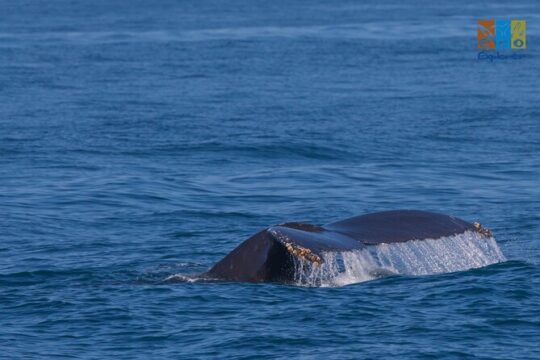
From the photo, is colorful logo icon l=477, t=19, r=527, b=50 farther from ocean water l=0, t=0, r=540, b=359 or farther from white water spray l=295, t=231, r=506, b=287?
white water spray l=295, t=231, r=506, b=287

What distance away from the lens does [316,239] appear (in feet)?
29.6

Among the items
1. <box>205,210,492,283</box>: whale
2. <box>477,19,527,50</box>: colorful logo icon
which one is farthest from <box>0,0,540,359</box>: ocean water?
<box>477,19,527,50</box>: colorful logo icon

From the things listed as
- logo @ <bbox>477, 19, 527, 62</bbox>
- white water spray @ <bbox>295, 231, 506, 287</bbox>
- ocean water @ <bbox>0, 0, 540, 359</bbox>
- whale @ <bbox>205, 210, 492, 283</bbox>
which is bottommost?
logo @ <bbox>477, 19, 527, 62</bbox>

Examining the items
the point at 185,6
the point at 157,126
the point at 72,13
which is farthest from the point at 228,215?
the point at 185,6

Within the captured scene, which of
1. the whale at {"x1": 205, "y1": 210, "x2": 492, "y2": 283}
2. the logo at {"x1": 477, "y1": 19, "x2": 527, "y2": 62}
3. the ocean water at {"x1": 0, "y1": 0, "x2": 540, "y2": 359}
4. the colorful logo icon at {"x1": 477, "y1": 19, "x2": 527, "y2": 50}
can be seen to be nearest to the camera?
the whale at {"x1": 205, "y1": 210, "x2": 492, "y2": 283}

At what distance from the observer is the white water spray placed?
938 cm

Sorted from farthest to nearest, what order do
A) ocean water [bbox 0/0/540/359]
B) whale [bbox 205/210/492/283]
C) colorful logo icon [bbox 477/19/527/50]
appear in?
colorful logo icon [bbox 477/19/527/50] → ocean water [bbox 0/0/540/359] → whale [bbox 205/210/492/283]

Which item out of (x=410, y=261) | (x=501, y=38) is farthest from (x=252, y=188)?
(x=501, y=38)

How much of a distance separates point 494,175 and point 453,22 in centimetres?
3549

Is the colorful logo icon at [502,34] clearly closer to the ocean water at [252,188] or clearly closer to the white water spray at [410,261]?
the ocean water at [252,188]

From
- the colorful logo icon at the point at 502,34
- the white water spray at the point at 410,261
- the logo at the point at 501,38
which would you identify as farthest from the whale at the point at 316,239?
the colorful logo icon at the point at 502,34

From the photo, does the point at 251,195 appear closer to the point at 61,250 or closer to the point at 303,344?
the point at 61,250

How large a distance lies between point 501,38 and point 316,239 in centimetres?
4108

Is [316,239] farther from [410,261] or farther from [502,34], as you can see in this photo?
[502,34]
